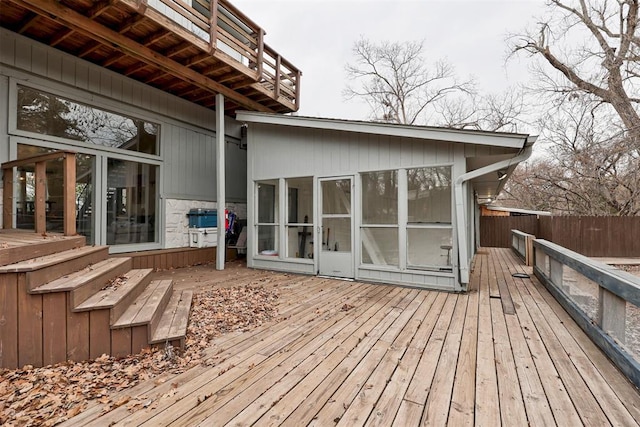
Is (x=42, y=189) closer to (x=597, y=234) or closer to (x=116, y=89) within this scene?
(x=116, y=89)

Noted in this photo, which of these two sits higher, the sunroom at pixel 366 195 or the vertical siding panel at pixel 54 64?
the vertical siding panel at pixel 54 64

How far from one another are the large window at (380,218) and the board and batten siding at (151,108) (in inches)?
164

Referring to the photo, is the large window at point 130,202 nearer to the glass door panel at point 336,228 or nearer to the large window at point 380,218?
the glass door panel at point 336,228

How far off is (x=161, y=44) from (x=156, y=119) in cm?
174

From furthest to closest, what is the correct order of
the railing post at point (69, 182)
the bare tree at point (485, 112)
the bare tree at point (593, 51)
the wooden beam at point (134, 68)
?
the bare tree at point (485, 112) → the bare tree at point (593, 51) → the wooden beam at point (134, 68) → the railing post at point (69, 182)

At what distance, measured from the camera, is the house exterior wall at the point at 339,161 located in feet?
15.8

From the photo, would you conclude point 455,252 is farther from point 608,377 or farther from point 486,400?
point 486,400

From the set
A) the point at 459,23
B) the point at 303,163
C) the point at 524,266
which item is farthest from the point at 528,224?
the point at 303,163

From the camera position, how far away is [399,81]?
54.3 ft

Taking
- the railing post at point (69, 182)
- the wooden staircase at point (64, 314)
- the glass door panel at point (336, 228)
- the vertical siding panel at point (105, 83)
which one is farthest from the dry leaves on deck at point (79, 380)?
the vertical siding panel at point (105, 83)

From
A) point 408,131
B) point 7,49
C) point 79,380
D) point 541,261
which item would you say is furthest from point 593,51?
point 7,49

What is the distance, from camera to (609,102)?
862cm

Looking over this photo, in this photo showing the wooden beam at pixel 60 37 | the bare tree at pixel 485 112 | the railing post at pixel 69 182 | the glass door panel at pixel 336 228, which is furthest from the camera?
the bare tree at pixel 485 112

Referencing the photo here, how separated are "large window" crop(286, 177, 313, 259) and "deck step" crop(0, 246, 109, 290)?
3573 mm
